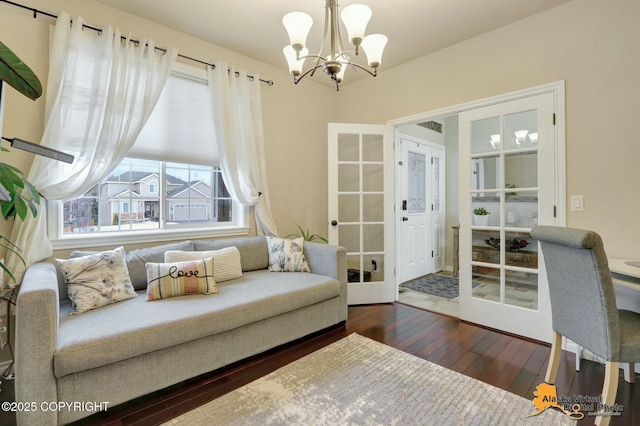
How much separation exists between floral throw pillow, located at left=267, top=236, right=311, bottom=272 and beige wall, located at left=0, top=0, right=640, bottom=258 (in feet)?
6.43

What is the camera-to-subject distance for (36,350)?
4.52 feet

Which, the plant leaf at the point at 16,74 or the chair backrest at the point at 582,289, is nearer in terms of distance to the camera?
the plant leaf at the point at 16,74

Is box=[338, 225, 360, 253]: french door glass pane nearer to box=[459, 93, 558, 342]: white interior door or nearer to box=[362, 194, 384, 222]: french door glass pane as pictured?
box=[362, 194, 384, 222]: french door glass pane

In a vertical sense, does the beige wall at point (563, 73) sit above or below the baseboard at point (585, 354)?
above

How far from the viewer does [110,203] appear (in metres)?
2.56

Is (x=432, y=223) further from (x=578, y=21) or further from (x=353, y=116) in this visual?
(x=578, y=21)

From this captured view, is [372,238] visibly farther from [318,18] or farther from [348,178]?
[318,18]

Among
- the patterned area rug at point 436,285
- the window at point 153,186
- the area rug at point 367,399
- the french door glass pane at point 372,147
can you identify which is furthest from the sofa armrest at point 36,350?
the patterned area rug at point 436,285

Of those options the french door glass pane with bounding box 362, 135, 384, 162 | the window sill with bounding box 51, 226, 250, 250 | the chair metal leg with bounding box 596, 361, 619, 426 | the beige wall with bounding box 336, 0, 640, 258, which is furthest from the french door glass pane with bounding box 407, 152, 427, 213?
the chair metal leg with bounding box 596, 361, 619, 426

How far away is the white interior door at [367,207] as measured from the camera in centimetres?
344

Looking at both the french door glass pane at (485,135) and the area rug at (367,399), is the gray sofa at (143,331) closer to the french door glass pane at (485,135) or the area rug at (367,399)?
the area rug at (367,399)

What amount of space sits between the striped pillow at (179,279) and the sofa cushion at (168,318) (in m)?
0.07

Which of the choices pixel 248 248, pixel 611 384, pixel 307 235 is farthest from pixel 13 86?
pixel 611 384

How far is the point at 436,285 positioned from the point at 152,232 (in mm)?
3582
